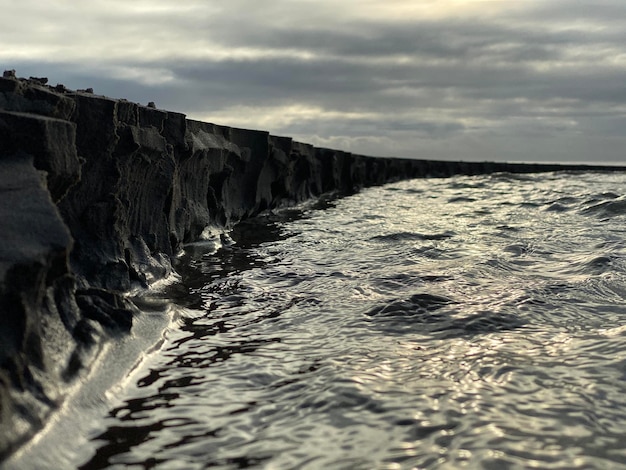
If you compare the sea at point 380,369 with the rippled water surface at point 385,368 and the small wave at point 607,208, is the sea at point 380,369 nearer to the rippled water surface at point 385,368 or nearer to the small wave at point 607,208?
the rippled water surface at point 385,368

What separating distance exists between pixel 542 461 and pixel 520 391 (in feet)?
2.18

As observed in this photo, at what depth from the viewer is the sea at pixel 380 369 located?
231cm

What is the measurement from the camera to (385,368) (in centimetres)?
318

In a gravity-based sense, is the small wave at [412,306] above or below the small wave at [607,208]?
below

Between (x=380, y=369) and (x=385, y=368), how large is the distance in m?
0.03

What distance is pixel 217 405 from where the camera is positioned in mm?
2730

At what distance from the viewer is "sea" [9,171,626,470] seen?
2.31 meters

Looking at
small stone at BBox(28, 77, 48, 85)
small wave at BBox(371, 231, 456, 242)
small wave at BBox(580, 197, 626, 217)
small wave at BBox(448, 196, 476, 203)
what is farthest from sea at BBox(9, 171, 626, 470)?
small wave at BBox(448, 196, 476, 203)

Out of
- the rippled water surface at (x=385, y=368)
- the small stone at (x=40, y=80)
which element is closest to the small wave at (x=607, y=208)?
the rippled water surface at (x=385, y=368)

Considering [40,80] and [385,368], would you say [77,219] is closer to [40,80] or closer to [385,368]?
[40,80]

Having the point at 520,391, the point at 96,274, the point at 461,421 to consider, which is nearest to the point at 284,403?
the point at 461,421

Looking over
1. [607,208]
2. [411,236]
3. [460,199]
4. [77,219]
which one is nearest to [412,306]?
[77,219]

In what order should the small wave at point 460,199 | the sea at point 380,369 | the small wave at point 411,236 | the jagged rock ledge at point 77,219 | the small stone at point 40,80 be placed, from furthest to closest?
the small wave at point 460,199, the small wave at point 411,236, the small stone at point 40,80, the jagged rock ledge at point 77,219, the sea at point 380,369

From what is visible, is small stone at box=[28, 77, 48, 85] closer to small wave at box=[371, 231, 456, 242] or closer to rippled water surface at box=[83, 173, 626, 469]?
rippled water surface at box=[83, 173, 626, 469]
